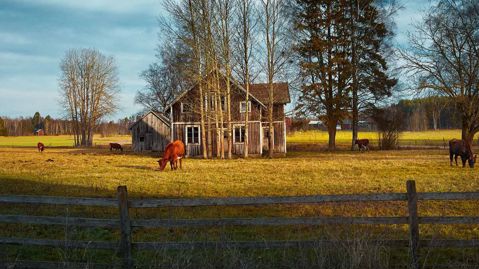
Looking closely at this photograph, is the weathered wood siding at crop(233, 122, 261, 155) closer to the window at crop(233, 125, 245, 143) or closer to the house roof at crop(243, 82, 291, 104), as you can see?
the window at crop(233, 125, 245, 143)

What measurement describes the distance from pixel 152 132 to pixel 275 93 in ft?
59.4

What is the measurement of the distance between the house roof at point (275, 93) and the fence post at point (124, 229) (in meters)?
31.3

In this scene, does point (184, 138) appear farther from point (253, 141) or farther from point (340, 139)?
point (340, 139)

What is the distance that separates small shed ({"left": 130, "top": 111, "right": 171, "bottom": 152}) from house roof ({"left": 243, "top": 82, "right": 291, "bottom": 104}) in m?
13.2

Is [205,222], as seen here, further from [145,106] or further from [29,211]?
[145,106]

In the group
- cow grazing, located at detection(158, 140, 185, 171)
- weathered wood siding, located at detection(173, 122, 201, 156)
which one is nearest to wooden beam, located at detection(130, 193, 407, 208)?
cow grazing, located at detection(158, 140, 185, 171)

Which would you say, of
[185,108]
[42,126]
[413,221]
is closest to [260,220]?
[413,221]

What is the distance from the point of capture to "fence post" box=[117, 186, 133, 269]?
591cm

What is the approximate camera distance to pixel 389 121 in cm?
4006

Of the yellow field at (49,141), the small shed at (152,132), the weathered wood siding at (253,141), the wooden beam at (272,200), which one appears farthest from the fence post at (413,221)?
the yellow field at (49,141)

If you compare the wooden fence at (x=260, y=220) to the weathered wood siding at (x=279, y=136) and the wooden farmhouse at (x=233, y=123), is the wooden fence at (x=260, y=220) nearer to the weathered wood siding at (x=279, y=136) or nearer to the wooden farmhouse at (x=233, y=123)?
the wooden farmhouse at (x=233, y=123)

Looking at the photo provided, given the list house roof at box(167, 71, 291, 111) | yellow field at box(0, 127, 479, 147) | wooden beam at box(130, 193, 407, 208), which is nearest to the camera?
wooden beam at box(130, 193, 407, 208)

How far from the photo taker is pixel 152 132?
158 ft

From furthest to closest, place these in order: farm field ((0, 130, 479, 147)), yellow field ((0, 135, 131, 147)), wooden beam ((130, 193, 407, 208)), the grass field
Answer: yellow field ((0, 135, 131, 147)) < farm field ((0, 130, 479, 147)) < the grass field < wooden beam ((130, 193, 407, 208))
